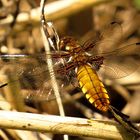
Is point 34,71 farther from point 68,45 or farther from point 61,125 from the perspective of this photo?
point 61,125

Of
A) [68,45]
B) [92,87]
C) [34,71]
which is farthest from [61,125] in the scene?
[68,45]

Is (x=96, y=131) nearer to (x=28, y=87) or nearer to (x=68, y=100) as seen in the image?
(x=28, y=87)

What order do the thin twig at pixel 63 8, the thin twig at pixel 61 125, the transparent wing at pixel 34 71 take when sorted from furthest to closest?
the thin twig at pixel 63 8 < the transparent wing at pixel 34 71 < the thin twig at pixel 61 125

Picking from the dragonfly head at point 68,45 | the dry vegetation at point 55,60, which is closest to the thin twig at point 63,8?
the dry vegetation at point 55,60

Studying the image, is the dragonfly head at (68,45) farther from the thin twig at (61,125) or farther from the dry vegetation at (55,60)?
the thin twig at (61,125)

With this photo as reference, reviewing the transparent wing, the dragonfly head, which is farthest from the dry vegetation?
the dragonfly head

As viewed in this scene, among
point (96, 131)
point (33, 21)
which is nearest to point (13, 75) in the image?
point (96, 131)
